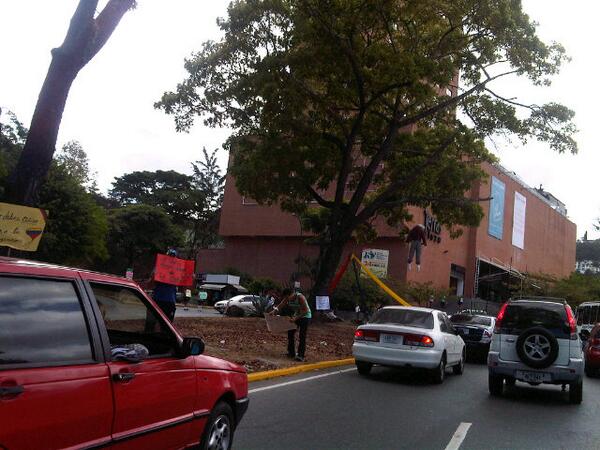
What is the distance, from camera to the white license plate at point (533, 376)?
10.3 meters

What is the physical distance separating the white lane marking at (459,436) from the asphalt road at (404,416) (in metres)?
0.03

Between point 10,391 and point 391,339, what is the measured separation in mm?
9936

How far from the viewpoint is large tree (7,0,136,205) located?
978 centimetres

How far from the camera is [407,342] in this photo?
39.5ft

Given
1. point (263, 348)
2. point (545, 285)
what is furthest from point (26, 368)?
point (545, 285)

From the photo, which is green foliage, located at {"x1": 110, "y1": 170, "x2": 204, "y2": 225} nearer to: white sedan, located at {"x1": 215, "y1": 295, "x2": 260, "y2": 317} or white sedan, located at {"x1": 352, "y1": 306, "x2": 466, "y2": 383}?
white sedan, located at {"x1": 215, "y1": 295, "x2": 260, "y2": 317}

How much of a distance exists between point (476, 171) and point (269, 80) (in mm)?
10351

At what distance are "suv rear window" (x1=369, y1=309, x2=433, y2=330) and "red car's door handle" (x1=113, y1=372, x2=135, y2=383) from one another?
930cm

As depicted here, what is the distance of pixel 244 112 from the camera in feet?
74.2

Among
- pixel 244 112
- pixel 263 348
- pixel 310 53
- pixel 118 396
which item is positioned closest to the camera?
pixel 118 396

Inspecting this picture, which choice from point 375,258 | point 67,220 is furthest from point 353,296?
point 67,220

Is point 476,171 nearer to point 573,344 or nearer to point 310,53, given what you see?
point 310,53

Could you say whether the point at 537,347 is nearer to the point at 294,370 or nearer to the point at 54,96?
the point at 294,370

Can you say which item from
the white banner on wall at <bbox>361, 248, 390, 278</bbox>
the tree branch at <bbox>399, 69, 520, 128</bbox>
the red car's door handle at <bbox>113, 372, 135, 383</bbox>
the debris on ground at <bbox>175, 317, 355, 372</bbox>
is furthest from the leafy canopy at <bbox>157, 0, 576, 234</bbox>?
the white banner on wall at <bbox>361, 248, 390, 278</bbox>
